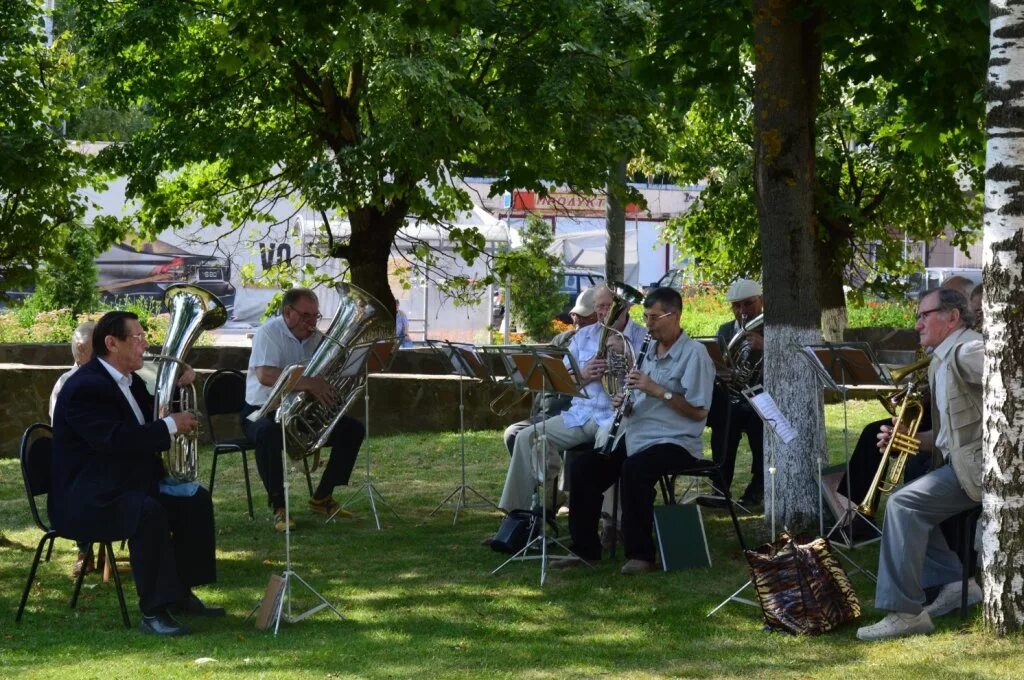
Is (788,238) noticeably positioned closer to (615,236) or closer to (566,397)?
(566,397)

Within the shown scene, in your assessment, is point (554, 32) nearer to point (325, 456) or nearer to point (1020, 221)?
point (325, 456)

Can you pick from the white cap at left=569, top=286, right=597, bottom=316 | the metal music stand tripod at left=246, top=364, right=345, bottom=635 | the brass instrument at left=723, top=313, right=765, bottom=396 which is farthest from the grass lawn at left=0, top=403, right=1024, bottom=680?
A: the white cap at left=569, top=286, right=597, bottom=316

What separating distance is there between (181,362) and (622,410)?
232cm

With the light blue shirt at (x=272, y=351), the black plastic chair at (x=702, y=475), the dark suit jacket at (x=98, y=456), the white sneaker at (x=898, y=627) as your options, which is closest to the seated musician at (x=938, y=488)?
the white sneaker at (x=898, y=627)

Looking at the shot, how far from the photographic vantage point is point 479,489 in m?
10.2

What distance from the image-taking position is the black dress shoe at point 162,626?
607cm

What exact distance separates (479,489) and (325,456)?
7.29 feet

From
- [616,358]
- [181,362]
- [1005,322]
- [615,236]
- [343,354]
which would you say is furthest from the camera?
[615,236]

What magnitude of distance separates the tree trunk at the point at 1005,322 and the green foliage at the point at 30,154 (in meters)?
6.04

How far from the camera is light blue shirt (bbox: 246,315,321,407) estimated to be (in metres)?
8.77

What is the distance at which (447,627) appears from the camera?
20.2 feet

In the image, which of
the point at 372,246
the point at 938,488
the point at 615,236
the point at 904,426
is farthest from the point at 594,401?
the point at 615,236

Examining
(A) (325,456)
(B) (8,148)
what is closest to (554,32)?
(A) (325,456)

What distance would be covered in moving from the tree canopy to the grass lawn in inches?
162
